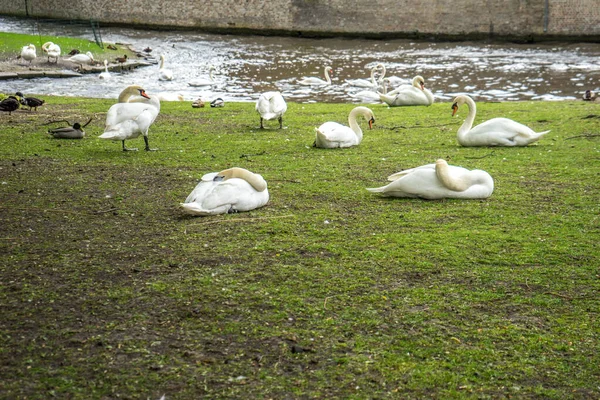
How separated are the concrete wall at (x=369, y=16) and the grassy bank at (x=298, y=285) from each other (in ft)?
84.4

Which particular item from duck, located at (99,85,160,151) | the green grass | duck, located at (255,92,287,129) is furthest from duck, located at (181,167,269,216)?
the green grass

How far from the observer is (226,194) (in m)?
5.92

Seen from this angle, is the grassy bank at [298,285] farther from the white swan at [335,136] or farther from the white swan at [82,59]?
the white swan at [82,59]

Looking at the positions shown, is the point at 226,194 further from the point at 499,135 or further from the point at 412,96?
the point at 412,96

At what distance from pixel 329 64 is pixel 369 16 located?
32.8 feet

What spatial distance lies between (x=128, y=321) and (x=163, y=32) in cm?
3496

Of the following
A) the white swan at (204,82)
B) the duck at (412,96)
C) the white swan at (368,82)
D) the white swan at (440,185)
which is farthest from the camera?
the white swan at (204,82)

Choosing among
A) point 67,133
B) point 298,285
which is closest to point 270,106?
point 67,133

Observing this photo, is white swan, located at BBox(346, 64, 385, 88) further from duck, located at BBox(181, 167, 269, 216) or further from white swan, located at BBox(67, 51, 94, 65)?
duck, located at BBox(181, 167, 269, 216)

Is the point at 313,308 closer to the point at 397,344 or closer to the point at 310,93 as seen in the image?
the point at 397,344

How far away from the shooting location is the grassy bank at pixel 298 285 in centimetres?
351

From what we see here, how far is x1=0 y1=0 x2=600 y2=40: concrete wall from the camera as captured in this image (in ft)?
104

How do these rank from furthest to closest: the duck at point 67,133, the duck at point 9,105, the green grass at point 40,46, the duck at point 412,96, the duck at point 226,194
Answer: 1. the green grass at point 40,46
2. the duck at point 412,96
3. the duck at point 9,105
4. the duck at point 67,133
5. the duck at point 226,194

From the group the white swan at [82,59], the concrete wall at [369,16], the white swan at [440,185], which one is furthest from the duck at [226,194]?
the concrete wall at [369,16]
